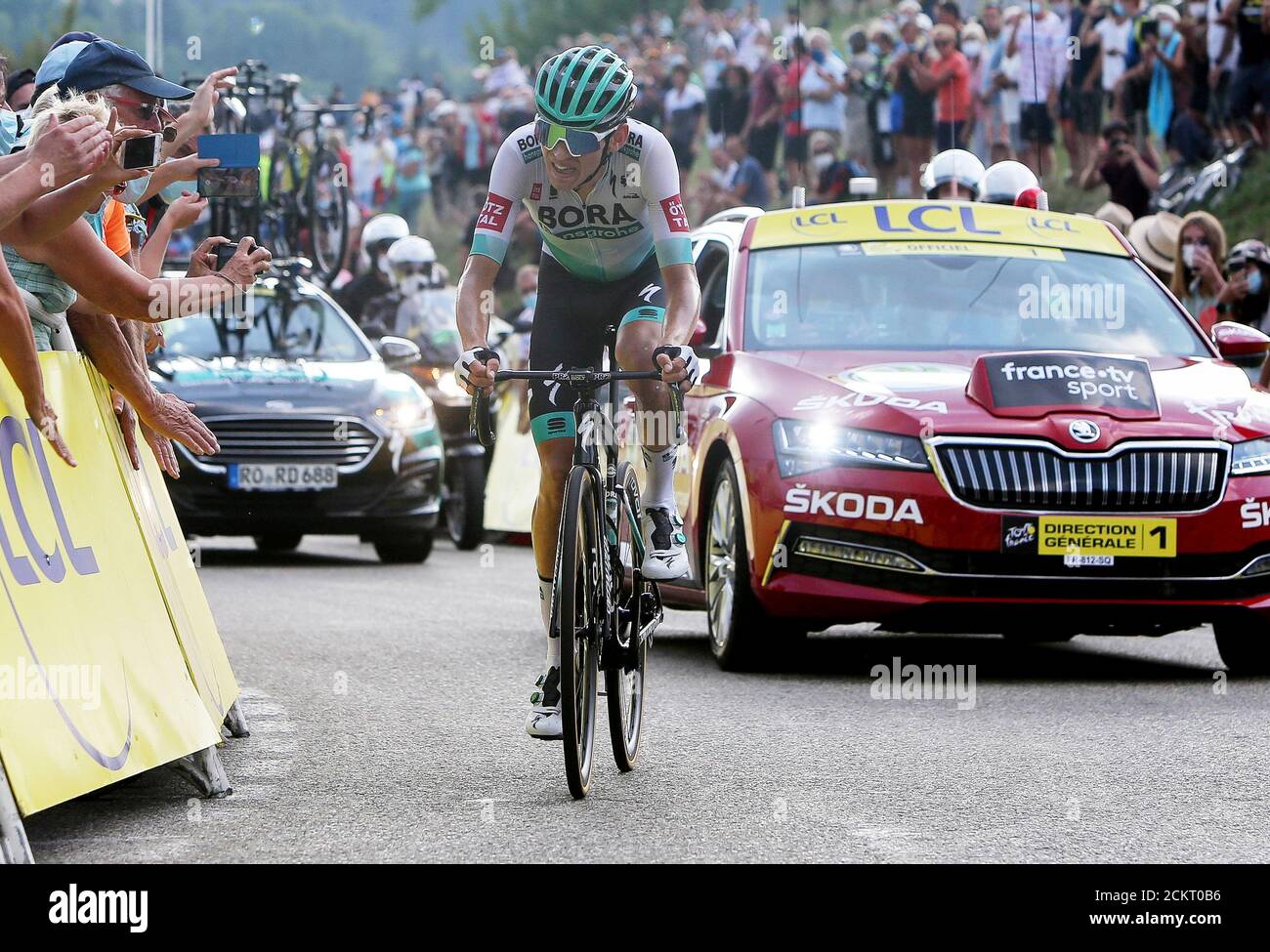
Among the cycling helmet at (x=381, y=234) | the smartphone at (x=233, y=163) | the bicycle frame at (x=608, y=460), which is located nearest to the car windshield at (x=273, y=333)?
the cycling helmet at (x=381, y=234)

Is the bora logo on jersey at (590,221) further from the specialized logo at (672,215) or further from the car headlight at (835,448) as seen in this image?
the car headlight at (835,448)

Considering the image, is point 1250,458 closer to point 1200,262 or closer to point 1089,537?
point 1089,537

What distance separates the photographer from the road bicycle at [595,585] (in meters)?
6.35

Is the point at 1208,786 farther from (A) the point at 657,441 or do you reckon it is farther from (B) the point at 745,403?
(B) the point at 745,403

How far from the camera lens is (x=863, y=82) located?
22391 mm

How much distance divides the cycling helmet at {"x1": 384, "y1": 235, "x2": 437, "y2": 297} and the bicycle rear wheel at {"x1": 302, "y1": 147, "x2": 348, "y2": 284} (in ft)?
3.72

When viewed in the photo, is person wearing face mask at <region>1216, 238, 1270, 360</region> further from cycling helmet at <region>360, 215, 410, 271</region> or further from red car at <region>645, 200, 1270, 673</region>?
cycling helmet at <region>360, 215, 410, 271</region>

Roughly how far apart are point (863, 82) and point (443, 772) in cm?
1629

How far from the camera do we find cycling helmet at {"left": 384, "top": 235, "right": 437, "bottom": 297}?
19.7 m

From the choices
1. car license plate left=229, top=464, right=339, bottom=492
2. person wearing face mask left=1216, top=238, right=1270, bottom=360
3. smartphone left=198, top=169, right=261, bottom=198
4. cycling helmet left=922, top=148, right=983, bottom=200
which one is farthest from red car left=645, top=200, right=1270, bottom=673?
car license plate left=229, top=464, right=339, bottom=492

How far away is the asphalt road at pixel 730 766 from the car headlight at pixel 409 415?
465 centimetres

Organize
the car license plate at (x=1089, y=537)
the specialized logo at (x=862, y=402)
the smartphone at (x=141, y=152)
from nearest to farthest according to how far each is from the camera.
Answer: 1. the smartphone at (x=141, y=152)
2. the car license plate at (x=1089, y=537)
3. the specialized logo at (x=862, y=402)
